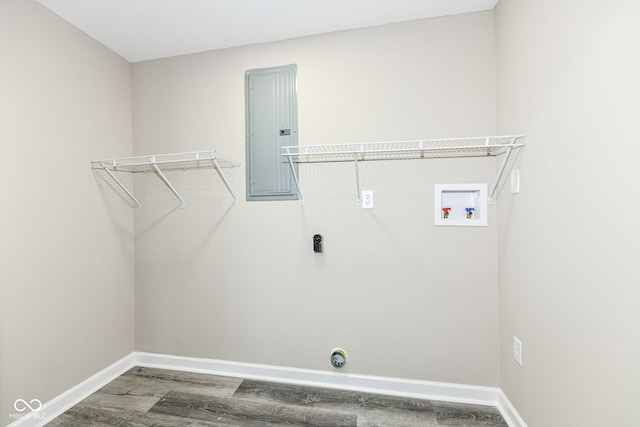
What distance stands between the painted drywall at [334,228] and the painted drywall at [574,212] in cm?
27

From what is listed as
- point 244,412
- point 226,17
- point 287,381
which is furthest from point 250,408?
point 226,17

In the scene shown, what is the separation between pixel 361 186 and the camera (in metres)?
1.86

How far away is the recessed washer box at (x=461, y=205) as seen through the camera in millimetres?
1730

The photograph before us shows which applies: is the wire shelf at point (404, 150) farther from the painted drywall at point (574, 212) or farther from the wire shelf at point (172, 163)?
the wire shelf at point (172, 163)

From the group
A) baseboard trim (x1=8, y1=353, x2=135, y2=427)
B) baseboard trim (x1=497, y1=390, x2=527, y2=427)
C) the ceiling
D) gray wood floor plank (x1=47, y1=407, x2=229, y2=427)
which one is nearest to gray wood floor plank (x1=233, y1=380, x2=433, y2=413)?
gray wood floor plank (x1=47, y1=407, x2=229, y2=427)

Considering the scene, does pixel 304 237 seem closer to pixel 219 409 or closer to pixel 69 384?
pixel 219 409

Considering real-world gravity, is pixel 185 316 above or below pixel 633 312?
below

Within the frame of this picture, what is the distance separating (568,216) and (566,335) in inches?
19.1

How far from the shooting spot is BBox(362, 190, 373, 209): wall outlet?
1.84 meters

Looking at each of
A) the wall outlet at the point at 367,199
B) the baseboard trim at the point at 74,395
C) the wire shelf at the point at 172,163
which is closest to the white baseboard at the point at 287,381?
the baseboard trim at the point at 74,395

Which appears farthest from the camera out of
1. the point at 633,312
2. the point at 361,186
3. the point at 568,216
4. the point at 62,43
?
the point at 361,186

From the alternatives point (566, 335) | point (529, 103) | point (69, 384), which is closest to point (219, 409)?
point (69, 384)

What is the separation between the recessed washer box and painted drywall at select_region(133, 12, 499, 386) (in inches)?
1.9

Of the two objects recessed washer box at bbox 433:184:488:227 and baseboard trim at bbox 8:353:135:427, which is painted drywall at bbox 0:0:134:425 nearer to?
baseboard trim at bbox 8:353:135:427
